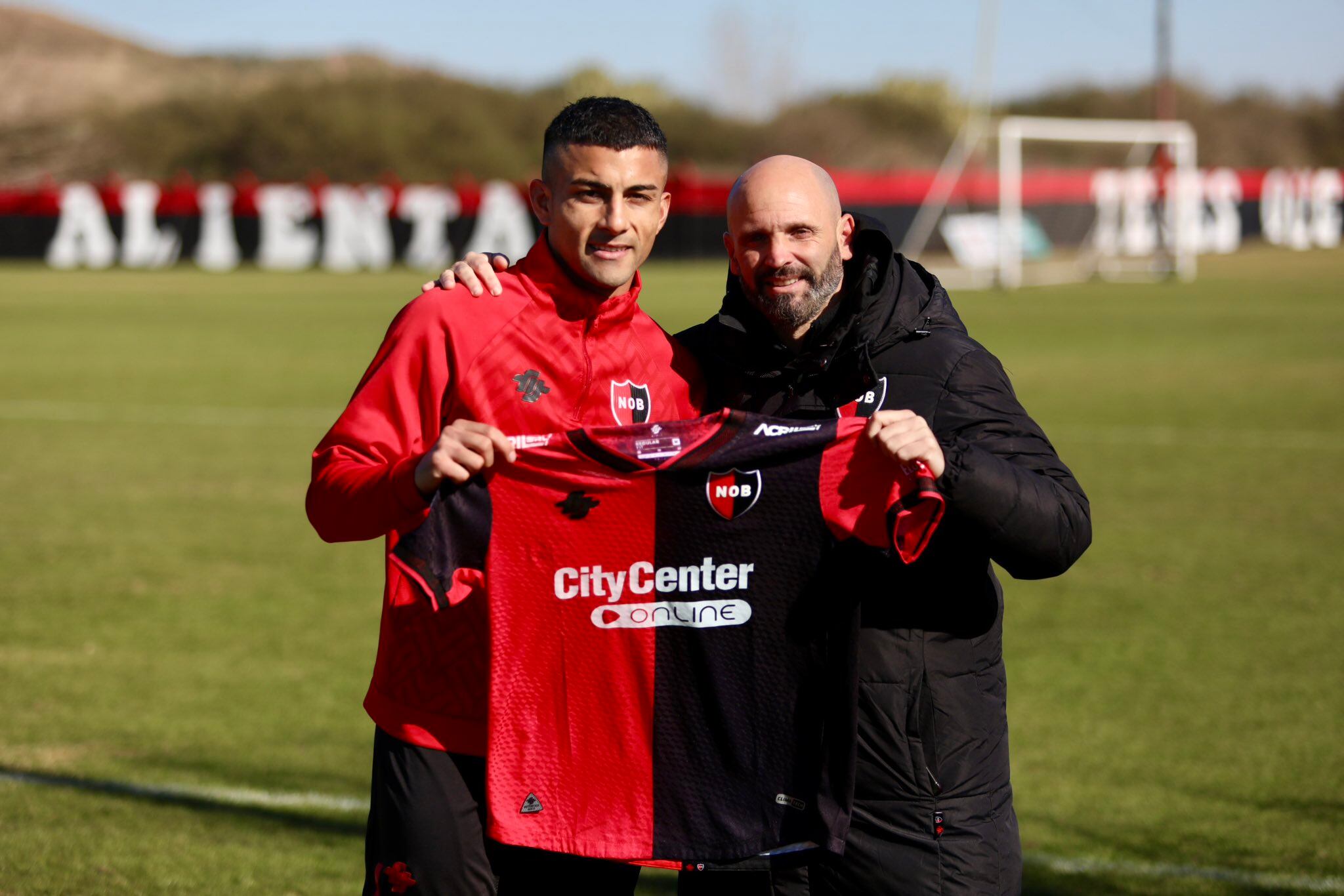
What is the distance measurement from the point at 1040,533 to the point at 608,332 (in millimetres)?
1043

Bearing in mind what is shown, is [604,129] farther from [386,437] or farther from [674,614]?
[674,614]

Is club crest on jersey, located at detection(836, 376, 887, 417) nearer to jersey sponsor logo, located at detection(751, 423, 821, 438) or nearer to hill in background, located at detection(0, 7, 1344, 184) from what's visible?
jersey sponsor logo, located at detection(751, 423, 821, 438)

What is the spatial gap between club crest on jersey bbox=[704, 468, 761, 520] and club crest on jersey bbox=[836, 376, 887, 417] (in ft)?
1.03

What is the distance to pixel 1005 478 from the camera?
2906mm

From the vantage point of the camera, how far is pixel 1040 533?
295 cm

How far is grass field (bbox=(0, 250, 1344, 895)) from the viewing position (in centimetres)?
479

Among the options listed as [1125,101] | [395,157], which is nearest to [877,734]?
[395,157]

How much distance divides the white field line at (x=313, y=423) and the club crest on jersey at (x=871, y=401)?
Result: 33.3 feet

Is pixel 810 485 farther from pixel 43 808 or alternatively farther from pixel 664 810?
pixel 43 808

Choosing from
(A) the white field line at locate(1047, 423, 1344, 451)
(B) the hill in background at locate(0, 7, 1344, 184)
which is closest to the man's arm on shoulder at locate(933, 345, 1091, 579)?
(A) the white field line at locate(1047, 423, 1344, 451)

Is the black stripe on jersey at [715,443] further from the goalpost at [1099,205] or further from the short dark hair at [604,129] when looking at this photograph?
the goalpost at [1099,205]

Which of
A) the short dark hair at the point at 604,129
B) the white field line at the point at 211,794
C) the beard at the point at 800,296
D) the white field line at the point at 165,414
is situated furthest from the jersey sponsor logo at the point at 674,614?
the white field line at the point at 165,414

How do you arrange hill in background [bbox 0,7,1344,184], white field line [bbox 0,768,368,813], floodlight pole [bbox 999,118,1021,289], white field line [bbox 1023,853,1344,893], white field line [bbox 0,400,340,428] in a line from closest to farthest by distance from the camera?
white field line [bbox 1023,853,1344,893], white field line [bbox 0,768,368,813], white field line [bbox 0,400,340,428], floodlight pole [bbox 999,118,1021,289], hill in background [bbox 0,7,1344,184]

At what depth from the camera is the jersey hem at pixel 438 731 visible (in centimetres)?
→ 307
